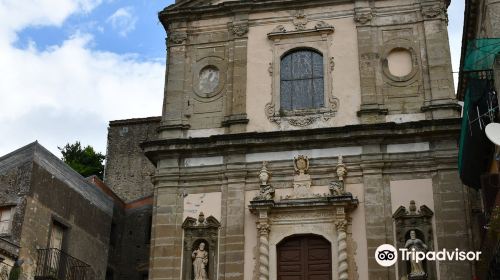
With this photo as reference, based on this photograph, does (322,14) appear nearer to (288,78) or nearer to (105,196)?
(288,78)

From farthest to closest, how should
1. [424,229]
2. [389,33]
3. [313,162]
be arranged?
[389,33] → [313,162] → [424,229]

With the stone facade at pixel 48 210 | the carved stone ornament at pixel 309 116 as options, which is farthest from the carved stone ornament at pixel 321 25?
the stone facade at pixel 48 210

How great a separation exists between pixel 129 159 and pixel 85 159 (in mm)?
6490

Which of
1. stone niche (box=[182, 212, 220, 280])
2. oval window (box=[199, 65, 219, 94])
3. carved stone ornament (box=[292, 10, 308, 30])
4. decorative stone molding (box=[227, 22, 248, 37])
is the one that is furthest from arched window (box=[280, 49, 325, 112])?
stone niche (box=[182, 212, 220, 280])

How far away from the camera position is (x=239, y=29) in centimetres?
2123

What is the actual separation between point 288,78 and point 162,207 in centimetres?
498

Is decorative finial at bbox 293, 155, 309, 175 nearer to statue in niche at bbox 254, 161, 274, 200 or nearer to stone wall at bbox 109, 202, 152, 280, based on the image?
statue in niche at bbox 254, 161, 274, 200

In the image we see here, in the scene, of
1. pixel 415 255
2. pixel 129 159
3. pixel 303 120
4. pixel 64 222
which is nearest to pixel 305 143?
pixel 303 120

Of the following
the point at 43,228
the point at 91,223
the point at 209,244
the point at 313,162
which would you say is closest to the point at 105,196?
the point at 91,223

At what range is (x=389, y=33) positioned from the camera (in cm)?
2030

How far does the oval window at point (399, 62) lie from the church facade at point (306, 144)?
41 millimetres

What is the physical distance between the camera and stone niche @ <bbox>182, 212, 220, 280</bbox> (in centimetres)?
1853

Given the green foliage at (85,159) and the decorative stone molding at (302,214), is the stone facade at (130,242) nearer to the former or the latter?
the decorative stone molding at (302,214)

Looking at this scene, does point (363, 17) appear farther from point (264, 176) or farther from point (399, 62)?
point (264, 176)
